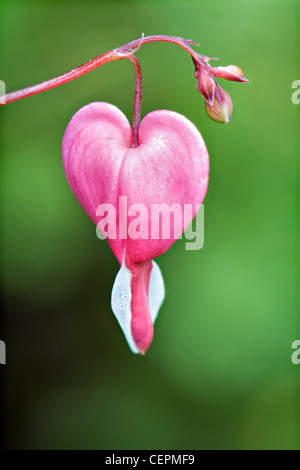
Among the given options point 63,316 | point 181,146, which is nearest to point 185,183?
point 181,146

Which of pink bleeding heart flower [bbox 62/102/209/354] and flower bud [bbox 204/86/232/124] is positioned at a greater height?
flower bud [bbox 204/86/232/124]

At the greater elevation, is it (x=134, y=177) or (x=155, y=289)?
(x=134, y=177)

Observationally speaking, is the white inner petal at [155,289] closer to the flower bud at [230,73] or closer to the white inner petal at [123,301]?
the white inner petal at [123,301]

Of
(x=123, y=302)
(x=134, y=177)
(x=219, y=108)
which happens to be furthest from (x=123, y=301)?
(x=219, y=108)

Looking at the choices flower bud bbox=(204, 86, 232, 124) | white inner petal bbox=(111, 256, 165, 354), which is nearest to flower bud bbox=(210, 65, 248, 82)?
flower bud bbox=(204, 86, 232, 124)

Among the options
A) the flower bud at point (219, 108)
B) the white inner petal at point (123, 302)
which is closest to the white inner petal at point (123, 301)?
the white inner petal at point (123, 302)

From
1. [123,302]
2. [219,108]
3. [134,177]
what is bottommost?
[123,302]

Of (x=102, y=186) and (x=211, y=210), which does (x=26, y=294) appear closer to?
(x=211, y=210)

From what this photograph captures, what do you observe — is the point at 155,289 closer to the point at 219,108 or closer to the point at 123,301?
the point at 123,301

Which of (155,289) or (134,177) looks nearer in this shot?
(134,177)

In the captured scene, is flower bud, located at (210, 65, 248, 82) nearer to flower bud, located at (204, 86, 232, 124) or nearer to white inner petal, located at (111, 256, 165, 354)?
flower bud, located at (204, 86, 232, 124)
